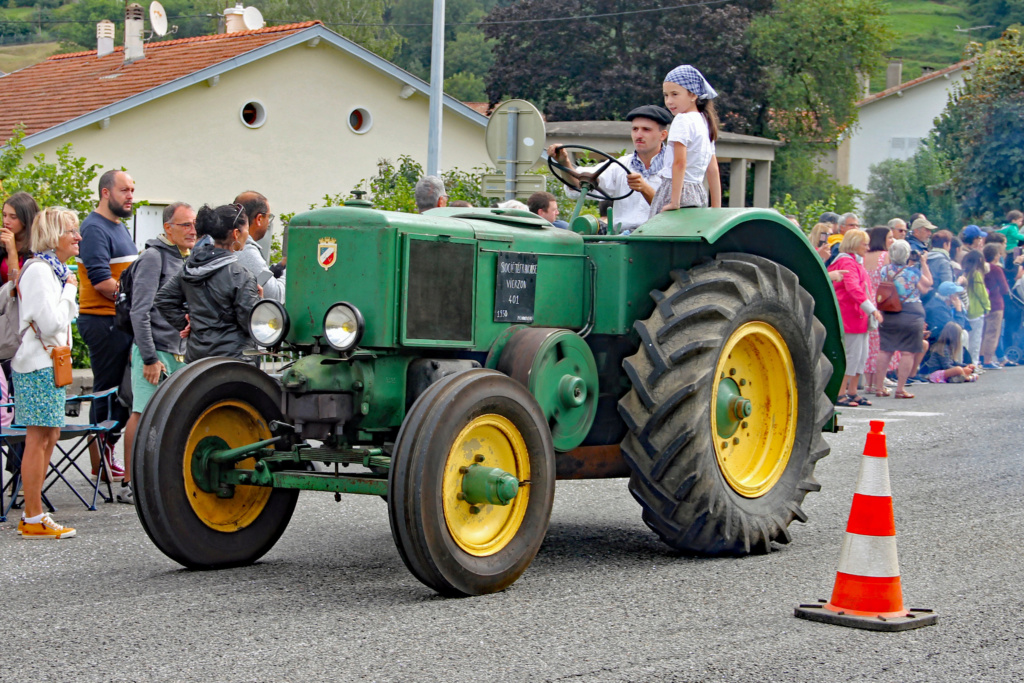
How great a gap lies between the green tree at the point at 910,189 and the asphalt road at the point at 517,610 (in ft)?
148

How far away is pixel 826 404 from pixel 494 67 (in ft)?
142

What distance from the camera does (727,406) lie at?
6.41 metres

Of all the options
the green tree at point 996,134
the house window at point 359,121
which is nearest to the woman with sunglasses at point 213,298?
the house window at point 359,121

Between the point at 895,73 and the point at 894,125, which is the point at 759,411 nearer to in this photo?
the point at 894,125

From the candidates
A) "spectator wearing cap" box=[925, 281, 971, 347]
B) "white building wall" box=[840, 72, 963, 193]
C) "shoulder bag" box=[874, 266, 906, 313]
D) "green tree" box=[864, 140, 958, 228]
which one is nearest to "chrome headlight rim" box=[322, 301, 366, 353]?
"shoulder bag" box=[874, 266, 906, 313]

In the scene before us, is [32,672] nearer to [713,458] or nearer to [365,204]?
[365,204]

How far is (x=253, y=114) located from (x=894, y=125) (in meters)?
49.4

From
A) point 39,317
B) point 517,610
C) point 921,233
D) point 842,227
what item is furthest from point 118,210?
point 921,233

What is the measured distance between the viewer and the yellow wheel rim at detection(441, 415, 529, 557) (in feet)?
17.0

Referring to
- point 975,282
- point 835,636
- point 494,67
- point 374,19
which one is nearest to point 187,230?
point 835,636

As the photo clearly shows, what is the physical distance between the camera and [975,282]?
1761cm

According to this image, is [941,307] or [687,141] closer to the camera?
[687,141]

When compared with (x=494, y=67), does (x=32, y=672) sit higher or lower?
lower

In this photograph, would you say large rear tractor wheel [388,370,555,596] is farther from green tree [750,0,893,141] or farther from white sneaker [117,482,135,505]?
green tree [750,0,893,141]
